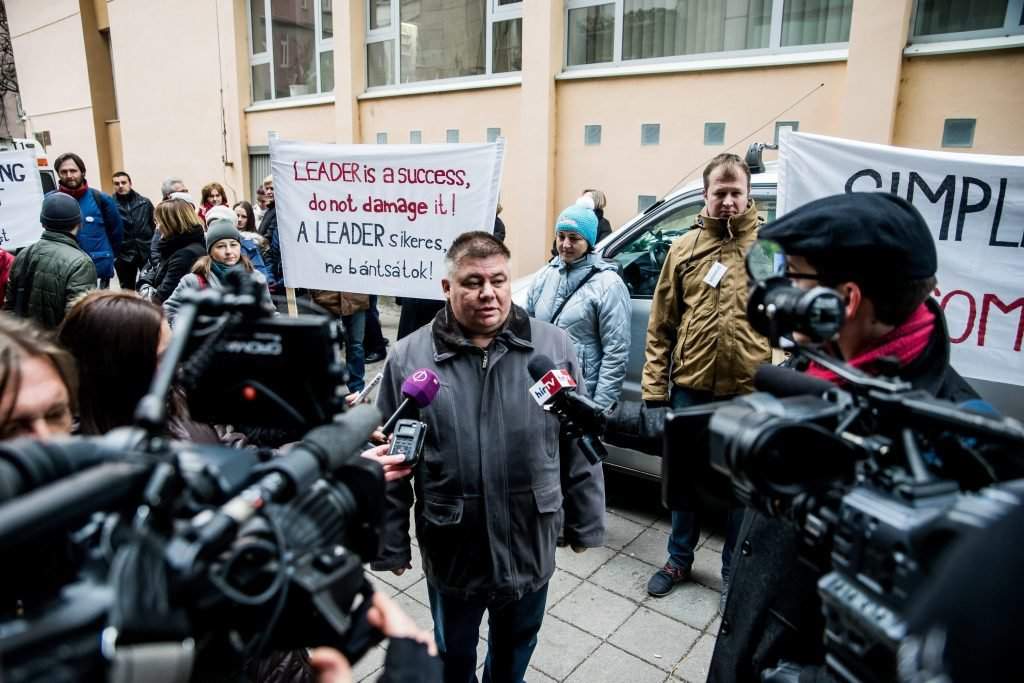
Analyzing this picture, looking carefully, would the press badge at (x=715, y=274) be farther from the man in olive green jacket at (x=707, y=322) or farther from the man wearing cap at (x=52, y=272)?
the man wearing cap at (x=52, y=272)

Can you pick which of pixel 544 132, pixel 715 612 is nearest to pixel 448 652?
pixel 715 612

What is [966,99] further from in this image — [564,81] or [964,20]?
[564,81]

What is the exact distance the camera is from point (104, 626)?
0.66 meters

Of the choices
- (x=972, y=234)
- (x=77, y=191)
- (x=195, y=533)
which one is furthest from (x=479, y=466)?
(x=77, y=191)

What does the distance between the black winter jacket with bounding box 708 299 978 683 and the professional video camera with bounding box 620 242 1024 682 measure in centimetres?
25

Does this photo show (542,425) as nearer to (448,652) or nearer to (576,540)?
(576,540)

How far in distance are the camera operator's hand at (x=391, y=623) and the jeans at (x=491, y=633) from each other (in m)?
1.20

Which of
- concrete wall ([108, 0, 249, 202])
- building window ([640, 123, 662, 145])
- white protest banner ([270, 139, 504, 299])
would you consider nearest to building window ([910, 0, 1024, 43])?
building window ([640, 123, 662, 145])

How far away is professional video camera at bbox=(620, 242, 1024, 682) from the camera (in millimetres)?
847

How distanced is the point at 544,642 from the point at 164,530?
2.65m

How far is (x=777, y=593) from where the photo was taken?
1.36 meters

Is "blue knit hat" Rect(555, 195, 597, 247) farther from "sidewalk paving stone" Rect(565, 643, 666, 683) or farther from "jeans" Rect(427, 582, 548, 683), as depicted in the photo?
"sidewalk paving stone" Rect(565, 643, 666, 683)

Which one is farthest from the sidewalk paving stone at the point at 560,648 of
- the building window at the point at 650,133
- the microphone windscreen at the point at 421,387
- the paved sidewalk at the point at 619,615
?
the building window at the point at 650,133

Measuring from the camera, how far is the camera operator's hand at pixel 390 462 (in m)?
1.95
